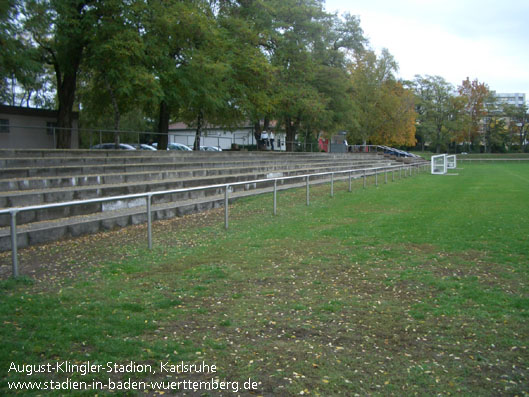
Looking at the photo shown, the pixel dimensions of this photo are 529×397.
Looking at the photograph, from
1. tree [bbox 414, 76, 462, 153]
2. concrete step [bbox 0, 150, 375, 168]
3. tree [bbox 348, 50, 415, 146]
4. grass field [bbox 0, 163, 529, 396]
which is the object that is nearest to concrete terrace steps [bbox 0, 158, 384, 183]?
concrete step [bbox 0, 150, 375, 168]

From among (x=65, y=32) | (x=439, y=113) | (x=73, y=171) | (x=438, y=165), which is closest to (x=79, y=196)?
(x=73, y=171)

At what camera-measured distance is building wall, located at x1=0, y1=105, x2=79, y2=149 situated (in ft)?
84.4

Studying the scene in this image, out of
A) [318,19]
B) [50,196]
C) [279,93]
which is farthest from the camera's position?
[318,19]

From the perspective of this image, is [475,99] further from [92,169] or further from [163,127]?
[92,169]

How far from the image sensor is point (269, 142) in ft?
147

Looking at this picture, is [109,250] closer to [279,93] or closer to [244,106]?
[244,106]

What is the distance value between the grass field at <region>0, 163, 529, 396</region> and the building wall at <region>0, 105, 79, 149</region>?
1865cm

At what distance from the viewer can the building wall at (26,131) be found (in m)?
25.7

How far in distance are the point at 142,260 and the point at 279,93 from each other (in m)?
25.5

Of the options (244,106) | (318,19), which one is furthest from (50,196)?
(318,19)

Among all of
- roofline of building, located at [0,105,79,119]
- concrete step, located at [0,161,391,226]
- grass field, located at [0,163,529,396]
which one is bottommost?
grass field, located at [0,163,529,396]

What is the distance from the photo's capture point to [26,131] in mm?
26469

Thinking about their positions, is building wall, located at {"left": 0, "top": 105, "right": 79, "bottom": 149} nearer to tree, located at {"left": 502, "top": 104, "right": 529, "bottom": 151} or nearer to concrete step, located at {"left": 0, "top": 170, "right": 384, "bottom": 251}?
concrete step, located at {"left": 0, "top": 170, "right": 384, "bottom": 251}

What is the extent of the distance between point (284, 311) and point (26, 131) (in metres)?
25.8
